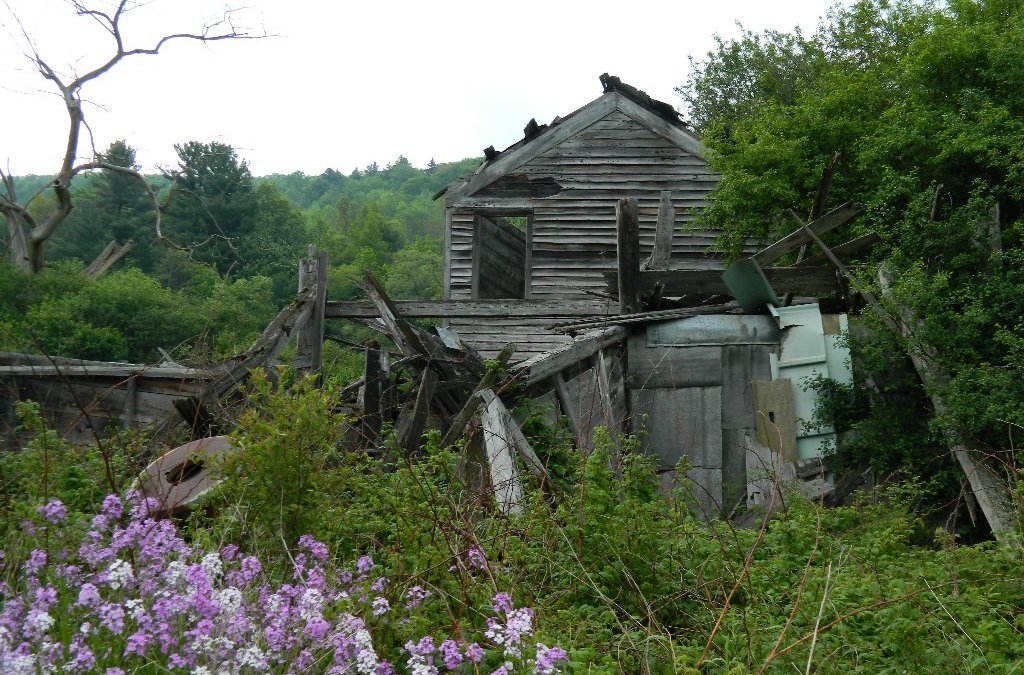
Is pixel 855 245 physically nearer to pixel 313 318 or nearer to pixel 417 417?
pixel 417 417

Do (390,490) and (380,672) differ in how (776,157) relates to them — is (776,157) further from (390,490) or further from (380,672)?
(380,672)

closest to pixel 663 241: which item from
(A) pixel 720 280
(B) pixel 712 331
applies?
(A) pixel 720 280

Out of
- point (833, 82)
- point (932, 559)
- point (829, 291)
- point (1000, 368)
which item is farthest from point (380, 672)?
point (833, 82)

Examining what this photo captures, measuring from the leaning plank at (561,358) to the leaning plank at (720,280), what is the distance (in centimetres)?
81

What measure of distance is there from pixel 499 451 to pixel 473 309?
216 inches

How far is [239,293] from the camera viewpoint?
38938mm

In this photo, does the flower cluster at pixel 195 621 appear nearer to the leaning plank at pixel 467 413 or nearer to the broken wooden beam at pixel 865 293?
the leaning plank at pixel 467 413

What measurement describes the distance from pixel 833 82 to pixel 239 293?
96.6ft

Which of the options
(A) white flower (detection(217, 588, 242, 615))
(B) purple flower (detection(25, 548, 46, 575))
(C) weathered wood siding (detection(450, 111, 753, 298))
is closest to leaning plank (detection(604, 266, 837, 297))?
(C) weathered wood siding (detection(450, 111, 753, 298))

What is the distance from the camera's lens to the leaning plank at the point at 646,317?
31.9 ft

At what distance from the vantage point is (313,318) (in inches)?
439

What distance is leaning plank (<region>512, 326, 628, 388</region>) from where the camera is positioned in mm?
8391

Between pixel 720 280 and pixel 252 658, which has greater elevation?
pixel 720 280

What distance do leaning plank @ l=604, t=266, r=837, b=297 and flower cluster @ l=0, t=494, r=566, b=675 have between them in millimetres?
6973
